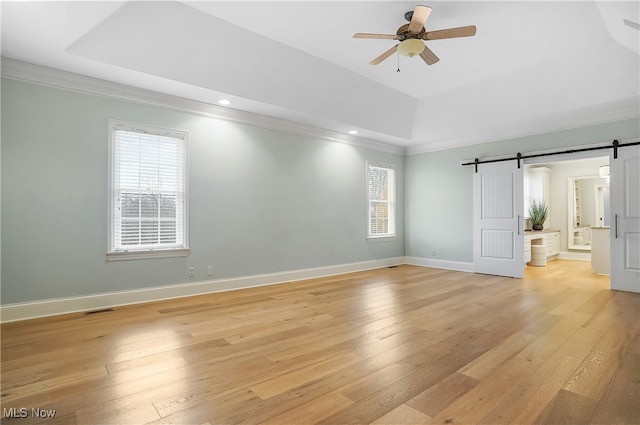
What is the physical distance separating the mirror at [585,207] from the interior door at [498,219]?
427 centimetres

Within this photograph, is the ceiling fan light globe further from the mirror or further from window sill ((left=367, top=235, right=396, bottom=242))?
the mirror

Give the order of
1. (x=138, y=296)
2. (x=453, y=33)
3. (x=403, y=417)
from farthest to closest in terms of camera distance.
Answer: (x=138, y=296) → (x=453, y=33) → (x=403, y=417)

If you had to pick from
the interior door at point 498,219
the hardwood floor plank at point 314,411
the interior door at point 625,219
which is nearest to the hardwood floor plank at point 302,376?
the hardwood floor plank at point 314,411

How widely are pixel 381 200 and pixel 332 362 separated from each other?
17.5 ft

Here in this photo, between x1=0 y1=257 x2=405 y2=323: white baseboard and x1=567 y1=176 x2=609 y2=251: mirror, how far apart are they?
7.37 m

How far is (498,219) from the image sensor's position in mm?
6434

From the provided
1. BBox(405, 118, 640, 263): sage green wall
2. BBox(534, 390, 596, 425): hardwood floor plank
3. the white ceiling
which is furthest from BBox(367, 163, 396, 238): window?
BBox(534, 390, 596, 425): hardwood floor plank

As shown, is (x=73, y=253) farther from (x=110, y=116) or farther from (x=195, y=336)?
(x=195, y=336)

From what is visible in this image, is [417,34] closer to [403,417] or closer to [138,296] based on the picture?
[403,417]

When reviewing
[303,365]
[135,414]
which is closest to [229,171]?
[303,365]

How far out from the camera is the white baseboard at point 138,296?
3.61 metres

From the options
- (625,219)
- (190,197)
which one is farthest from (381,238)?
(190,197)

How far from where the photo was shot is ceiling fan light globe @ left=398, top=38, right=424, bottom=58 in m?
3.28

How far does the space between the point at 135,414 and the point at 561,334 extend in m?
3.60
